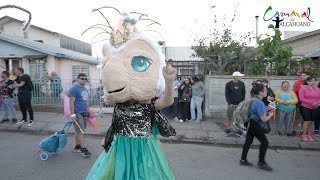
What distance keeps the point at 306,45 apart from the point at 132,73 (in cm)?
1607

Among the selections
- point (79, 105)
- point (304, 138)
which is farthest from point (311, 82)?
point (79, 105)

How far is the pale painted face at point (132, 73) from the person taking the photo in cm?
252

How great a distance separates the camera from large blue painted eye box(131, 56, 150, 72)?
256 cm

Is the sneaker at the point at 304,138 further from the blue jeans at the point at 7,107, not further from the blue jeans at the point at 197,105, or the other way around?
the blue jeans at the point at 7,107

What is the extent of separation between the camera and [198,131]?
7.55 metres

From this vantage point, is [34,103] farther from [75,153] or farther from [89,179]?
[89,179]

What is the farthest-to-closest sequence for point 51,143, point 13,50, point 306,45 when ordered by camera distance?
point 306,45 < point 13,50 < point 51,143

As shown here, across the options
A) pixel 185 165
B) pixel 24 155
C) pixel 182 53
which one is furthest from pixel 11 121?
pixel 182 53

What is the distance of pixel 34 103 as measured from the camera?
1042cm

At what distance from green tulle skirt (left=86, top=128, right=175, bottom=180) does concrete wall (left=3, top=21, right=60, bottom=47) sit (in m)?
19.4

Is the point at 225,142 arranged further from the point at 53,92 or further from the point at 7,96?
the point at 53,92

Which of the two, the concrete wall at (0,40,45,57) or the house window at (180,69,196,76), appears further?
the concrete wall at (0,40,45,57)

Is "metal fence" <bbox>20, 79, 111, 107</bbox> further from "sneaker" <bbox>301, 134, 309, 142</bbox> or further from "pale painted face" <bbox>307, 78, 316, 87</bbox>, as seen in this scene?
"pale painted face" <bbox>307, 78, 316, 87</bbox>

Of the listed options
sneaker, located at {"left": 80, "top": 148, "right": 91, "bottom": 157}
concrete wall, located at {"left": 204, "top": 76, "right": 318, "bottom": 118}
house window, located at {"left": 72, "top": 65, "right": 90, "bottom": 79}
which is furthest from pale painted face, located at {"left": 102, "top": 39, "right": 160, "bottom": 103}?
house window, located at {"left": 72, "top": 65, "right": 90, "bottom": 79}
